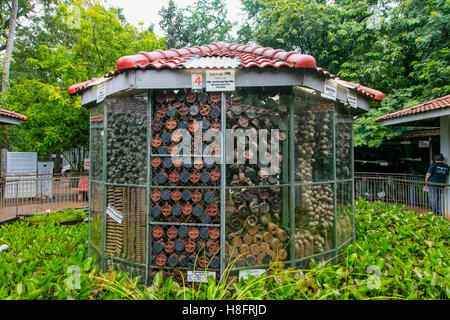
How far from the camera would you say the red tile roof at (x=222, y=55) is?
361 cm

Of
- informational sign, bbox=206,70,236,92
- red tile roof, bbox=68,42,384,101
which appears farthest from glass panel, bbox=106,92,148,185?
informational sign, bbox=206,70,236,92

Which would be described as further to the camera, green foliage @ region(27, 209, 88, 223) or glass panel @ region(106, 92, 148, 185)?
green foliage @ region(27, 209, 88, 223)

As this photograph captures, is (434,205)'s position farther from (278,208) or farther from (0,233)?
Result: (0,233)

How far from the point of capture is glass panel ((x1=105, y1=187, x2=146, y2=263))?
4.04 meters

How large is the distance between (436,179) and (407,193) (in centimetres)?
116

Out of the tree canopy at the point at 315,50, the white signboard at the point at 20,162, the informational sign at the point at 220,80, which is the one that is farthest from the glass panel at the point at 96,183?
the white signboard at the point at 20,162

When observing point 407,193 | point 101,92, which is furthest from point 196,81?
point 407,193

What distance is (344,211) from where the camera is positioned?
5.14 m

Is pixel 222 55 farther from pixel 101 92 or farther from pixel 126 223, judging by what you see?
pixel 126 223

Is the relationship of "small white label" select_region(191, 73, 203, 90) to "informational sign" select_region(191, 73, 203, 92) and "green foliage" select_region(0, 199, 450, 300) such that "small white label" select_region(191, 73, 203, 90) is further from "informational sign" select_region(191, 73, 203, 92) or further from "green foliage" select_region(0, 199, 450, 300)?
"green foliage" select_region(0, 199, 450, 300)

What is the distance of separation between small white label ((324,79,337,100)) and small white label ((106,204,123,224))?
12.0 ft

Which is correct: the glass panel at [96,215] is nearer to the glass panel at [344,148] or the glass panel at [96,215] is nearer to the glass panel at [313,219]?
the glass panel at [313,219]

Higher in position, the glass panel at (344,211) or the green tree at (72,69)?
the green tree at (72,69)

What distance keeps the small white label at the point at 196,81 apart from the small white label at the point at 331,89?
6.11ft
